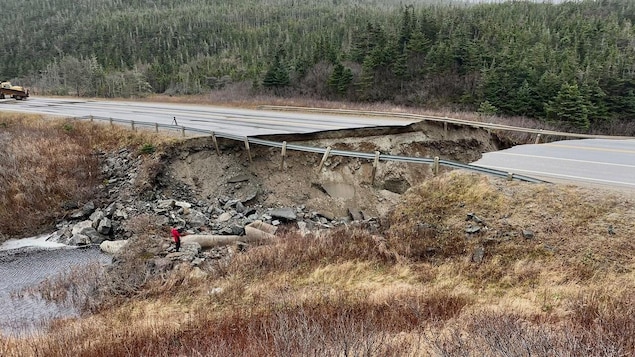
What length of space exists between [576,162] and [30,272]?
16.8 m

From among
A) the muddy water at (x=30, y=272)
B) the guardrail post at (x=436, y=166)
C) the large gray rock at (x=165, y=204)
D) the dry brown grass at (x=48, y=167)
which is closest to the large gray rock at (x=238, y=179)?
the large gray rock at (x=165, y=204)

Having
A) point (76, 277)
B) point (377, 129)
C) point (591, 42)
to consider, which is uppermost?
point (591, 42)

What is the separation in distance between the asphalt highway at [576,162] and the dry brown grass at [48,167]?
46.3 feet

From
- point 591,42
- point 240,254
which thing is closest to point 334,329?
point 240,254

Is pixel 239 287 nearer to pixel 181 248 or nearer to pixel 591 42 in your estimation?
pixel 181 248

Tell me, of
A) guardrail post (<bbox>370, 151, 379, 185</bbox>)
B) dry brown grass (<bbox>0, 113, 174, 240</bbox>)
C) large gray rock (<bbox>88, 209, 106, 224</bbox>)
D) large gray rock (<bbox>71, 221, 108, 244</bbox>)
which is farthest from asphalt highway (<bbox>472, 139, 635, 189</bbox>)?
dry brown grass (<bbox>0, 113, 174, 240</bbox>)

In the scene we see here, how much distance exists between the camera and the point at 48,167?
17859 millimetres

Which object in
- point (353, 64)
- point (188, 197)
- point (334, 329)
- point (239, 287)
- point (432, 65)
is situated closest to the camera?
point (334, 329)

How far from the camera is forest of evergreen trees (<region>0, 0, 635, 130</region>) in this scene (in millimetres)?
40188

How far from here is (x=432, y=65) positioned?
50656mm

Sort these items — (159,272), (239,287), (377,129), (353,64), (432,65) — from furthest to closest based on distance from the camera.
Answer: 1. (353,64)
2. (432,65)
3. (377,129)
4. (159,272)
5. (239,287)

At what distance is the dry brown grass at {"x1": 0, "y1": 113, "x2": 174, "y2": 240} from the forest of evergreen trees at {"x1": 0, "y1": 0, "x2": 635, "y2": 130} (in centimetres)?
3056

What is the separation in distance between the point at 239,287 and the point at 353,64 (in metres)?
49.3

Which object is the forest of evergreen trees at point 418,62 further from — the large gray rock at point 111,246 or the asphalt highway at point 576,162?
the large gray rock at point 111,246
